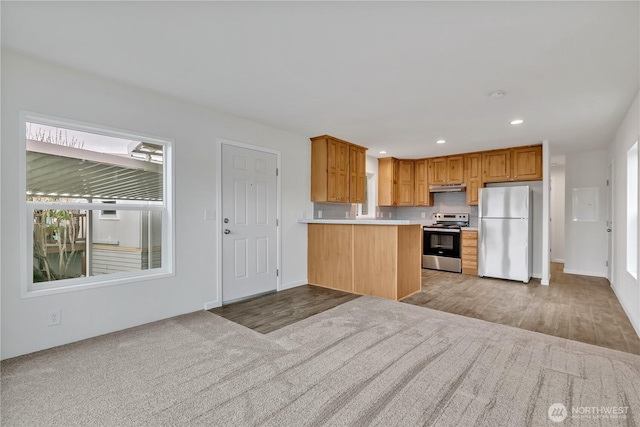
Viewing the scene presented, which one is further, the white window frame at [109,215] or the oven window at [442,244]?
the oven window at [442,244]

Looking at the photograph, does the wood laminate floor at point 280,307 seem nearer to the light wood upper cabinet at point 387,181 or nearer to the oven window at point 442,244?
the oven window at point 442,244

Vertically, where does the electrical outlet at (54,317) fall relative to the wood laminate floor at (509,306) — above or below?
above

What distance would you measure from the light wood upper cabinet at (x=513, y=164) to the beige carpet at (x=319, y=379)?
3.55 metres

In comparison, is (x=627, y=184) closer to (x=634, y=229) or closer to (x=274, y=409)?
(x=634, y=229)

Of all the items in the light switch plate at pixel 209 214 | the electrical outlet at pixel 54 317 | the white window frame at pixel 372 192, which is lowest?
the electrical outlet at pixel 54 317

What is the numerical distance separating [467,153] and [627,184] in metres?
2.72

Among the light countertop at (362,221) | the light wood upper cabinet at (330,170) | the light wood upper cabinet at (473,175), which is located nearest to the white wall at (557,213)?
the light wood upper cabinet at (473,175)

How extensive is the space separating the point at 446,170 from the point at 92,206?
599 centimetres

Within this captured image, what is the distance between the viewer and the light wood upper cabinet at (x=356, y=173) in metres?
5.34

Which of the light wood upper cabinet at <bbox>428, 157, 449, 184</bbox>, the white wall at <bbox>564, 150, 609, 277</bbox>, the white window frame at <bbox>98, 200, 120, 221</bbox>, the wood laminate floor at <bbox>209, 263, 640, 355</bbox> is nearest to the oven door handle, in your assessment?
the light wood upper cabinet at <bbox>428, 157, 449, 184</bbox>

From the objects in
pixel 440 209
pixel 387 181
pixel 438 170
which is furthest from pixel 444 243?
pixel 387 181

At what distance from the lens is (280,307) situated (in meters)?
3.67

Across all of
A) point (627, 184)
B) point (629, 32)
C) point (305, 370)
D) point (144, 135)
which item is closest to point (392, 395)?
point (305, 370)

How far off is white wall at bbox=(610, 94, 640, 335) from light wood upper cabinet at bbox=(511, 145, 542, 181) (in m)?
0.98
